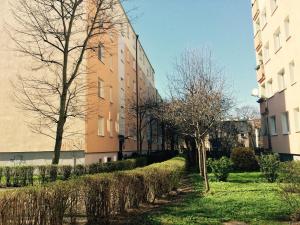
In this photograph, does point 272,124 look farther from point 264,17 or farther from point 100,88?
point 100,88

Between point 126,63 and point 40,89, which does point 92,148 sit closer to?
point 40,89

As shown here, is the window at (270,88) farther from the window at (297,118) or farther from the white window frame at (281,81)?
the window at (297,118)

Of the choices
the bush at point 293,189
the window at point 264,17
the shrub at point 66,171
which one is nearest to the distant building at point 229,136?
the window at point 264,17

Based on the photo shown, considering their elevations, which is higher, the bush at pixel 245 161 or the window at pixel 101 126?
the window at pixel 101 126

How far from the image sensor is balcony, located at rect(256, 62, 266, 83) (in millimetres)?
27297

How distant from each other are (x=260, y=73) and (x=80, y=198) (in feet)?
81.1

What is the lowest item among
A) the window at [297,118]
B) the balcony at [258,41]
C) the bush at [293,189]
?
the bush at [293,189]

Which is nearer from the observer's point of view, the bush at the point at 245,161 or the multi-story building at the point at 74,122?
the multi-story building at the point at 74,122

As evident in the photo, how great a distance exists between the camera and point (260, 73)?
2836 centimetres

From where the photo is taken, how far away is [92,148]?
2188 centimetres

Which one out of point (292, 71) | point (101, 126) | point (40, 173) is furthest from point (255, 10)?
point (40, 173)

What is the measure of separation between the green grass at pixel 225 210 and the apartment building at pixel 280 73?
27.4 ft

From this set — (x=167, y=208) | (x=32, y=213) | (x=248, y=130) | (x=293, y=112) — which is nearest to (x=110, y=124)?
(x=293, y=112)

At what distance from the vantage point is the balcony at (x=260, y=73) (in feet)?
89.6
